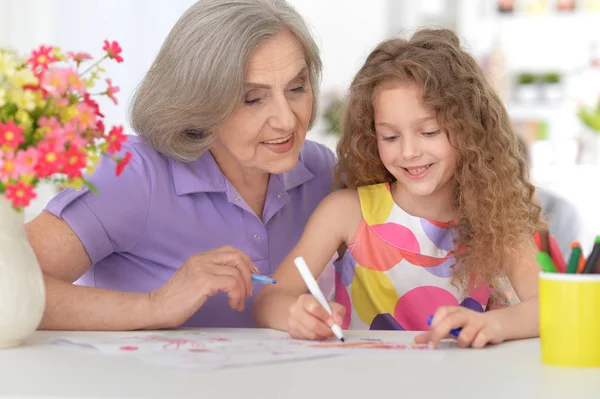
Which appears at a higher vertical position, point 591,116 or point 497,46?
point 497,46

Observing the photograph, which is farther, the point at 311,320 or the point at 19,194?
the point at 311,320

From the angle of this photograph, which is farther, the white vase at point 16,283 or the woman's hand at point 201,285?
the woman's hand at point 201,285

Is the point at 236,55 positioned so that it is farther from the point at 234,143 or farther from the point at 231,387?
the point at 231,387

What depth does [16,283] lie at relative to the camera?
3.74 feet

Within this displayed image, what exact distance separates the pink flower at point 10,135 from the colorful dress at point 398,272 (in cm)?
80

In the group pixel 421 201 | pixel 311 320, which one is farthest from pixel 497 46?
pixel 311 320

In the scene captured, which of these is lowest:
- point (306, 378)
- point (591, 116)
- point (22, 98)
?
point (591, 116)

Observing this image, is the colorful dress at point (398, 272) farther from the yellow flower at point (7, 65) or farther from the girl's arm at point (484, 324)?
the yellow flower at point (7, 65)

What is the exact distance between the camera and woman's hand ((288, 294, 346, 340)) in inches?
50.5

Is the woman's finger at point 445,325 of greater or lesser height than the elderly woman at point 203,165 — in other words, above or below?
below

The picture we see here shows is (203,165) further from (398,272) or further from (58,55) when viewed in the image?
(58,55)

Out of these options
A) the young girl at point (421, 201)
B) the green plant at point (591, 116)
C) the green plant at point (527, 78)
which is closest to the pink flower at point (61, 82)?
the young girl at point (421, 201)

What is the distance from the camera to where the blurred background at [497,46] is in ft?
14.7

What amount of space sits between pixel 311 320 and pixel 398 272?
0.43 metres
